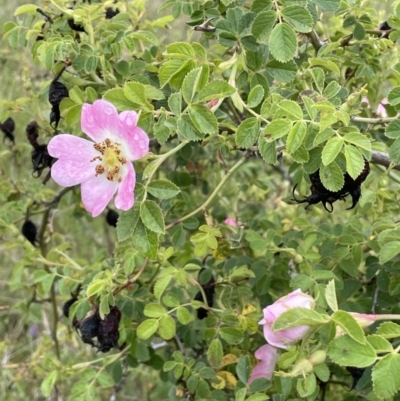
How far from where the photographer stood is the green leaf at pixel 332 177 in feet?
2.75

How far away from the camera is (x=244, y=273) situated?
122cm

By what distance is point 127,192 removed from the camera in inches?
33.4

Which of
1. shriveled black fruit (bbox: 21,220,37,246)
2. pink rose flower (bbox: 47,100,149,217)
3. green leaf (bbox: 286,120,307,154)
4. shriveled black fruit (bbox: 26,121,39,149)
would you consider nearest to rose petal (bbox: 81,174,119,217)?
pink rose flower (bbox: 47,100,149,217)

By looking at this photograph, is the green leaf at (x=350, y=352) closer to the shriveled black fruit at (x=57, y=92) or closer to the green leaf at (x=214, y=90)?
the green leaf at (x=214, y=90)

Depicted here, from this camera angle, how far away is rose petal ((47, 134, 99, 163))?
0.96m

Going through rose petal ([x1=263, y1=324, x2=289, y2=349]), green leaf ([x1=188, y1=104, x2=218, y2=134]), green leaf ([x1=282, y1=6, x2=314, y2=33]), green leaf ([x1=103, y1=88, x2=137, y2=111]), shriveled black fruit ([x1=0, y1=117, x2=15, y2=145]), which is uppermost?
green leaf ([x1=282, y1=6, x2=314, y2=33])

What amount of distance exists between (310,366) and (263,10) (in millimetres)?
557

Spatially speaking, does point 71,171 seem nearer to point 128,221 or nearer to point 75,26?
point 128,221

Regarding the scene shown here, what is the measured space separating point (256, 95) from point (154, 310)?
1.53ft

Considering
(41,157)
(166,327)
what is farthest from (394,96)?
(41,157)

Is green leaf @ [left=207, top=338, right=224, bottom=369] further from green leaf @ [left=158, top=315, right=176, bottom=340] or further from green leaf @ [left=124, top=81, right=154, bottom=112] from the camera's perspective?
green leaf @ [left=124, top=81, right=154, bottom=112]

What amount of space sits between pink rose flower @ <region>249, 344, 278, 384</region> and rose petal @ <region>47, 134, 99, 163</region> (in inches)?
19.5

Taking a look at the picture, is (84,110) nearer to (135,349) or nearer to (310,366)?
(310,366)

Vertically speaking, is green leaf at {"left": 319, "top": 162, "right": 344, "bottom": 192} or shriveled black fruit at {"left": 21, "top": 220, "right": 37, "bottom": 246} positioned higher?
green leaf at {"left": 319, "top": 162, "right": 344, "bottom": 192}
